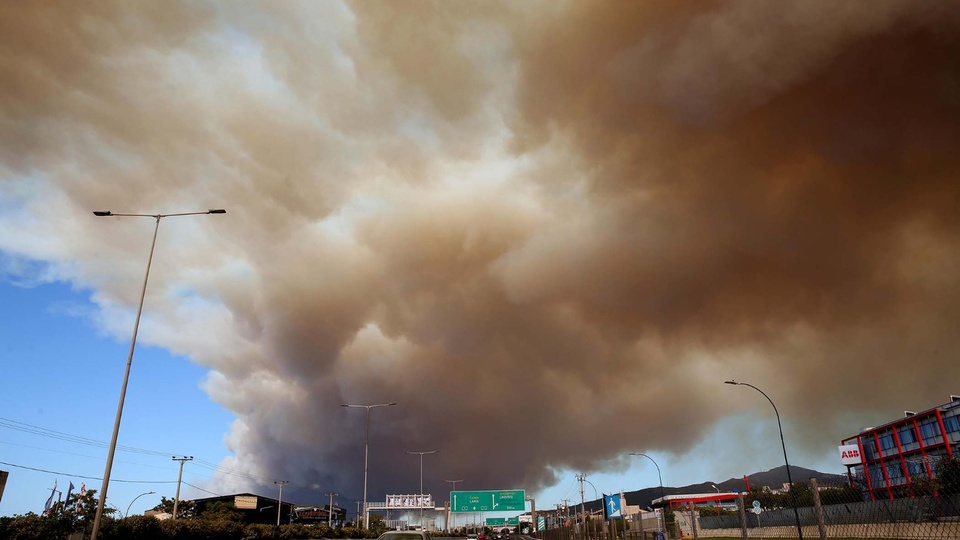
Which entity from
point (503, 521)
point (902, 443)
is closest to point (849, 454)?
point (902, 443)

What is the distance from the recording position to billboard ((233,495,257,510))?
13488 centimetres

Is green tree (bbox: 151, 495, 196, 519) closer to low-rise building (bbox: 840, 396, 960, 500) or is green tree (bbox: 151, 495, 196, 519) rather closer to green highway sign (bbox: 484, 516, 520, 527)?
green highway sign (bbox: 484, 516, 520, 527)

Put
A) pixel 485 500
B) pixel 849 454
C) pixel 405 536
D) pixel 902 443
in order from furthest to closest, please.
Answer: pixel 849 454 < pixel 902 443 < pixel 485 500 < pixel 405 536

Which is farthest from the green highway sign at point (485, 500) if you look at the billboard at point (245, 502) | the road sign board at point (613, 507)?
the road sign board at point (613, 507)

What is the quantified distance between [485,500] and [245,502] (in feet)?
211

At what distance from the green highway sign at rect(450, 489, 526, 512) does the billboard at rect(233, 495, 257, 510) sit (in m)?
58.4

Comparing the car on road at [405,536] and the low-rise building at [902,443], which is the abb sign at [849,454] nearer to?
the low-rise building at [902,443]

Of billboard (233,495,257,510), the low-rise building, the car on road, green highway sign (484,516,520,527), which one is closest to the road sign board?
the car on road

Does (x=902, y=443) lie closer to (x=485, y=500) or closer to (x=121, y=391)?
(x=485, y=500)

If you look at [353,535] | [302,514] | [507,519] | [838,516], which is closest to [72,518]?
[353,535]

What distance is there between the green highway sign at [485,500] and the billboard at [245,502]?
58.4 metres

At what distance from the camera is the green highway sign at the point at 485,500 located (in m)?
104

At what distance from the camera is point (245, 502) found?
447 ft

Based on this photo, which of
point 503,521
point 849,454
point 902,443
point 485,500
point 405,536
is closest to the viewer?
point 405,536
